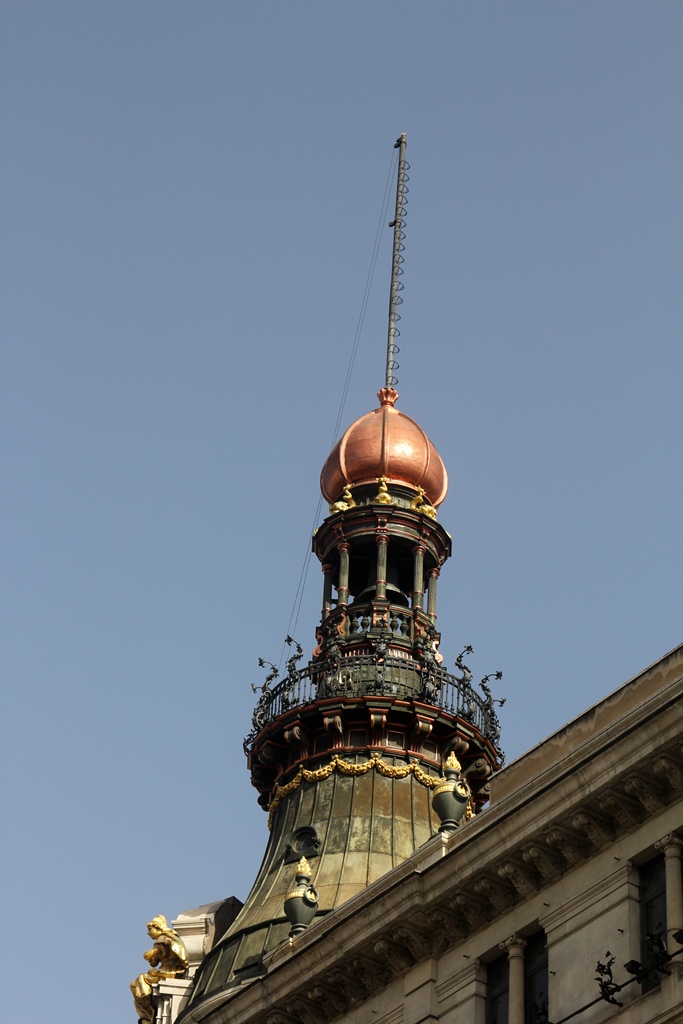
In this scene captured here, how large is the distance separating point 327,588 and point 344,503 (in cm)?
316

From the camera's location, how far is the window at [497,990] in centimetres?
4412

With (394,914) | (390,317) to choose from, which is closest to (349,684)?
(390,317)

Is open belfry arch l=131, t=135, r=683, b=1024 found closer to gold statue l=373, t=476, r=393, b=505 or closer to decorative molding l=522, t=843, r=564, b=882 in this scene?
decorative molding l=522, t=843, r=564, b=882

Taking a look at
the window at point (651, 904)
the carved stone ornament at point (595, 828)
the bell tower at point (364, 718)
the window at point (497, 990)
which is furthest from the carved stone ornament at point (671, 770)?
the bell tower at point (364, 718)

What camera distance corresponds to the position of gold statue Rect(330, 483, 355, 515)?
81125mm

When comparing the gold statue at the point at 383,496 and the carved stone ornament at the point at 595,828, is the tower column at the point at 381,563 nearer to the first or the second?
the gold statue at the point at 383,496

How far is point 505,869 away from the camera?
44312mm

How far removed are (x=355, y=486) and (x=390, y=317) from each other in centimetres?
945

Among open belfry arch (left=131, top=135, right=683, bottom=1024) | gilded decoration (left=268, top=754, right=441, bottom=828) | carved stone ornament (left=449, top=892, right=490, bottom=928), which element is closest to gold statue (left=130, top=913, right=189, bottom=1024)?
open belfry arch (left=131, top=135, right=683, bottom=1024)

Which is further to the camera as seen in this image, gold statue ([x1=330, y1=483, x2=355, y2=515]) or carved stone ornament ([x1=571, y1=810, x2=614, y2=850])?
gold statue ([x1=330, y1=483, x2=355, y2=515])

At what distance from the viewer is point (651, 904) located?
41.5m

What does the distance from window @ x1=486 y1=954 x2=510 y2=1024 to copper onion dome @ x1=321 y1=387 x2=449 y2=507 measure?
126 feet

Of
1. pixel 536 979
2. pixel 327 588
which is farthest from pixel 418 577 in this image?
pixel 536 979

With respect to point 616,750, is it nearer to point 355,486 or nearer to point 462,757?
point 462,757
